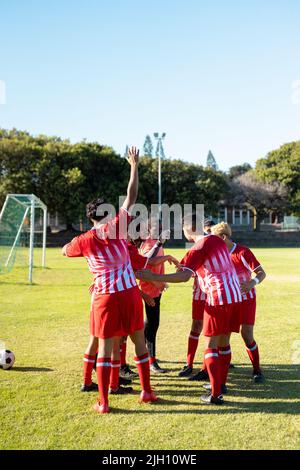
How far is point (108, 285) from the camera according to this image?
495 cm

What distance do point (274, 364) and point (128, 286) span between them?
2997mm

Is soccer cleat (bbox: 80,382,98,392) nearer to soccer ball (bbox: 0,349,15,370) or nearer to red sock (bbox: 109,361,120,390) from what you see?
red sock (bbox: 109,361,120,390)

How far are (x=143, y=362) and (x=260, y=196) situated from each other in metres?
50.8

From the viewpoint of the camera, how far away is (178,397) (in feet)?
17.9

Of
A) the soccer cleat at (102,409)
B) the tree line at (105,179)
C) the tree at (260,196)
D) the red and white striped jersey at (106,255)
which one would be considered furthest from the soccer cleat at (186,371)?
the tree at (260,196)

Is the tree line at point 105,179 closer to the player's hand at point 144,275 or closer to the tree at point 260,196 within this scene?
the tree at point 260,196

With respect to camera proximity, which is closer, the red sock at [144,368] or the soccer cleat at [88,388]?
the red sock at [144,368]

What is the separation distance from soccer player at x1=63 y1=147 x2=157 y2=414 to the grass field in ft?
1.61

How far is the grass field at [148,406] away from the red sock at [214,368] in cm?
21

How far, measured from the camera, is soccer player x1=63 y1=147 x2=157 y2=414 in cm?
490

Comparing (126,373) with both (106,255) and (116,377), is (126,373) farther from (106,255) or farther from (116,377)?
(106,255)

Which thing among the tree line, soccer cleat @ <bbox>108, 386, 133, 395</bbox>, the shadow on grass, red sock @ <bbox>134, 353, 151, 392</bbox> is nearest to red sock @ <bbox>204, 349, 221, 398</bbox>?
red sock @ <bbox>134, 353, 151, 392</bbox>

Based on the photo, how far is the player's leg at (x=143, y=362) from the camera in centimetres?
513

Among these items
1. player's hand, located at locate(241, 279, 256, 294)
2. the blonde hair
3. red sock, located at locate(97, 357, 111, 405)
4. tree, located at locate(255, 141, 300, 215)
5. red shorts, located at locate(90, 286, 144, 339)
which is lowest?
red sock, located at locate(97, 357, 111, 405)
